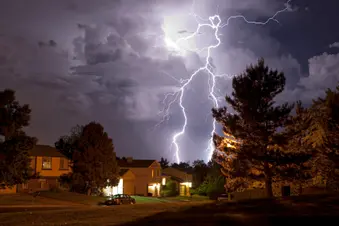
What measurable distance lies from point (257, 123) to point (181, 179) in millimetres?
46148

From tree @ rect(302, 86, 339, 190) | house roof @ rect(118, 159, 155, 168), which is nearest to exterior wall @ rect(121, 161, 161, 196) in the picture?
house roof @ rect(118, 159, 155, 168)

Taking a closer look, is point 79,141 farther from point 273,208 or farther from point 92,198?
point 273,208

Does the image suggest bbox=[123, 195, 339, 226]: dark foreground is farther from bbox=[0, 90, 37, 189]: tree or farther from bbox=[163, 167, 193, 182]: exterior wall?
bbox=[163, 167, 193, 182]: exterior wall

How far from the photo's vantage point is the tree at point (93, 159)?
145 ft

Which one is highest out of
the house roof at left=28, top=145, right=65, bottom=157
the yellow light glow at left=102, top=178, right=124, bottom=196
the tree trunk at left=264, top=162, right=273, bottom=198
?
the house roof at left=28, top=145, right=65, bottom=157

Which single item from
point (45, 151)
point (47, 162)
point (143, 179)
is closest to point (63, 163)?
point (47, 162)

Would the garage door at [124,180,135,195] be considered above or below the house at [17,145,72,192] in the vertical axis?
below

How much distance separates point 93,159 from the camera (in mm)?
44500

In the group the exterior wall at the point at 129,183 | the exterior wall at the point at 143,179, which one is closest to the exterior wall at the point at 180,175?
the exterior wall at the point at 143,179

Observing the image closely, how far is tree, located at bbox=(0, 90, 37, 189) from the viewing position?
34812mm

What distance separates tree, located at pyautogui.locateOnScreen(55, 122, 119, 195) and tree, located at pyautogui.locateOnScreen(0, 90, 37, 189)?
9.00 meters

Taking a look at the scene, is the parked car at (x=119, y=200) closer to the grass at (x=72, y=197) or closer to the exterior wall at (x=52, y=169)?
the grass at (x=72, y=197)

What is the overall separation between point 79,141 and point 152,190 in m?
20.4

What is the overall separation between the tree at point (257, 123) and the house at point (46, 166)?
92.9 feet
